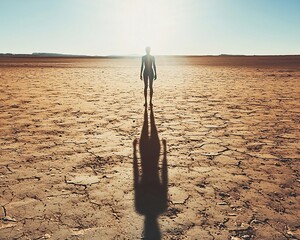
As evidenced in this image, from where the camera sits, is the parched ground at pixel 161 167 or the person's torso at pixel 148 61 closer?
the parched ground at pixel 161 167

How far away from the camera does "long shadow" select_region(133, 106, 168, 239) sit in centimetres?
255

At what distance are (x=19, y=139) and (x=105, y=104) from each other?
3838mm

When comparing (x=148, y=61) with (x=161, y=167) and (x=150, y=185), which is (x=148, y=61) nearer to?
(x=161, y=167)

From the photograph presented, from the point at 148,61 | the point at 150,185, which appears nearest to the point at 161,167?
the point at 150,185

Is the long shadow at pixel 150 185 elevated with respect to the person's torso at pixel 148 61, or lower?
lower

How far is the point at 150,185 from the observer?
324 cm

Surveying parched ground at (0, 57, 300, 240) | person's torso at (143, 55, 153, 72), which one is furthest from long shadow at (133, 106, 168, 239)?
person's torso at (143, 55, 153, 72)

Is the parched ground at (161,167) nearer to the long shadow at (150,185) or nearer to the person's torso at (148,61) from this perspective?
the long shadow at (150,185)

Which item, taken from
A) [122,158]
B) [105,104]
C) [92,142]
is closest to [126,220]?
[122,158]

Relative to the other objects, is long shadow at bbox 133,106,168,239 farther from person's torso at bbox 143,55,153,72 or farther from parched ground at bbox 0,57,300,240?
person's torso at bbox 143,55,153,72

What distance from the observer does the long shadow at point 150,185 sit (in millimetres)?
2551

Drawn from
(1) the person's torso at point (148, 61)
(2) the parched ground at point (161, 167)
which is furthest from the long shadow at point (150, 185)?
(1) the person's torso at point (148, 61)

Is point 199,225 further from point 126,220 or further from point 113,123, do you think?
point 113,123

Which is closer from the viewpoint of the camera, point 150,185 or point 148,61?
point 150,185
